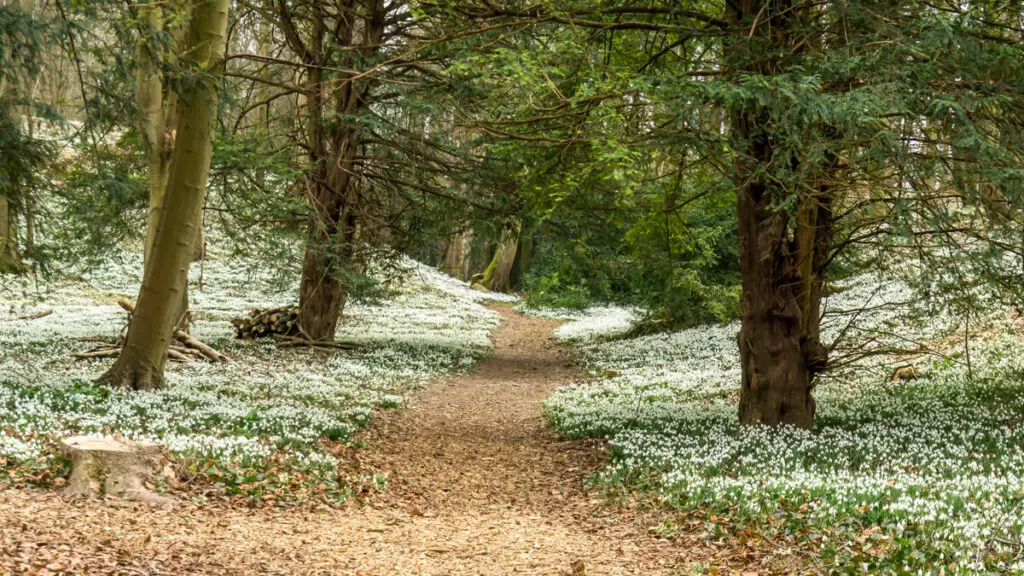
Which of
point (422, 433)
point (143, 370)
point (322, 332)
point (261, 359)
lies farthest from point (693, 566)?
point (322, 332)

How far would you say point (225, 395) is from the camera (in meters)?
12.1

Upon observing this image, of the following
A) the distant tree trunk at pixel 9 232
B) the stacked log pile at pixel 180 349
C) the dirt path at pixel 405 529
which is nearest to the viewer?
the dirt path at pixel 405 529

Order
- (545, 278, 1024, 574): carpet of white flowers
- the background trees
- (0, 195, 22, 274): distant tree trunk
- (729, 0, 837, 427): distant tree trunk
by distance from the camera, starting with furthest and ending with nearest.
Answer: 1. (0, 195, 22, 274): distant tree trunk
2. (729, 0, 837, 427): distant tree trunk
3. the background trees
4. (545, 278, 1024, 574): carpet of white flowers

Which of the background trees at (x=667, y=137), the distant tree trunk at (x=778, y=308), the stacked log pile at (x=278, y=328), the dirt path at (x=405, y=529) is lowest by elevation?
the dirt path at (x=405, y=529)

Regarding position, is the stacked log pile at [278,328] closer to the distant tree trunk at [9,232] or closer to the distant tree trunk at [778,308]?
the distant tree trunk at [9,232]

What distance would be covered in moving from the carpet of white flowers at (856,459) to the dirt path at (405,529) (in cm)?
72

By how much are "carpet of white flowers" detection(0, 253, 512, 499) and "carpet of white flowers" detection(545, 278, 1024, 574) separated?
328 cm

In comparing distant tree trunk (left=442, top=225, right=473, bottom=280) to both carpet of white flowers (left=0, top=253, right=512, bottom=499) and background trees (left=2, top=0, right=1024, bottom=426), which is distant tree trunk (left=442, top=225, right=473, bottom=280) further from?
background trees (left=2, top=0, right=1024, bottom=426)

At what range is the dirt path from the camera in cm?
555

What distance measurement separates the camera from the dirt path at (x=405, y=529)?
18.2 feet

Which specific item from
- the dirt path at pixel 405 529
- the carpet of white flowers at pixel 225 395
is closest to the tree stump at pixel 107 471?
the dirt path at pixel 405 529

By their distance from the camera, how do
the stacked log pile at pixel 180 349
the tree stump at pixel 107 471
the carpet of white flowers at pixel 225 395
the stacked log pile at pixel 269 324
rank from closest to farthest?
the tree stump at pixel 107 471 < the carpet of white flowers at pixel 225 395 < the stacked log pile at pixel 180 349 < the stacked log pile at pixel 269 324

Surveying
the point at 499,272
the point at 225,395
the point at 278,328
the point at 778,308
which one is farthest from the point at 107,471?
the point at 499,272

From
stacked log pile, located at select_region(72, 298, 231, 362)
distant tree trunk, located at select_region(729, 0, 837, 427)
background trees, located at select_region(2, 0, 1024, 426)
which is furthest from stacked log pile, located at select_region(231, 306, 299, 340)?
distant tree trunk, located at select_region(729, 0, 837, 427)
